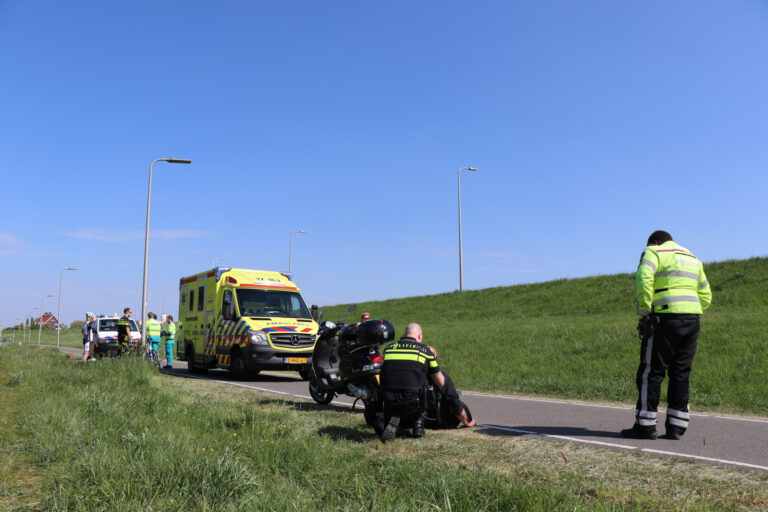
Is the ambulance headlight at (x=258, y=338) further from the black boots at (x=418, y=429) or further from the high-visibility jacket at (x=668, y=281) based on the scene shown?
the high-visibility jacket at (x=668, y=281)

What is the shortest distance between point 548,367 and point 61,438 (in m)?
11.2

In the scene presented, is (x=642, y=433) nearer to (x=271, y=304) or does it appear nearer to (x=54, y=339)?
(x=271, y=304)

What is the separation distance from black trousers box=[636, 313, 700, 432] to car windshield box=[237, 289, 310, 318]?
10598 millimetres

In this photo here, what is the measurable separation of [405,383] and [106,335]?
77.3 feet

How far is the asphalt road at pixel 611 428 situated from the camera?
233 inches

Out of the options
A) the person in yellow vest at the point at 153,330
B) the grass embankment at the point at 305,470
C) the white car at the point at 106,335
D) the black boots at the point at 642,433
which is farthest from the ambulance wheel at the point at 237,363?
the white car at the point at 106,335

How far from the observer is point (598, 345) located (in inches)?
644

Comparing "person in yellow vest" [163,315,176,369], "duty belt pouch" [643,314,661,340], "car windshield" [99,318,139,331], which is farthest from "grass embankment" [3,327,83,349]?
"duty belt pouch" [643,314,661,340]

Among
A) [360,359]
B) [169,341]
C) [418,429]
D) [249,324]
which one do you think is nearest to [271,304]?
[249,324]

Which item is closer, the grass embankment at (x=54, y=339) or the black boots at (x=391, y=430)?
the black boots at (x=391, y=430)

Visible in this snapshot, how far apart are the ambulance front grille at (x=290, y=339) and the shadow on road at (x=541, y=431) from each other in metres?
8.04

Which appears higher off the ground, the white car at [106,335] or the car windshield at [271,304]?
the car windshield at [271,304]

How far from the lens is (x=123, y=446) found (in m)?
5.83

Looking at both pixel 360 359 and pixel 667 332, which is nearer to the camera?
pixel 667 332
